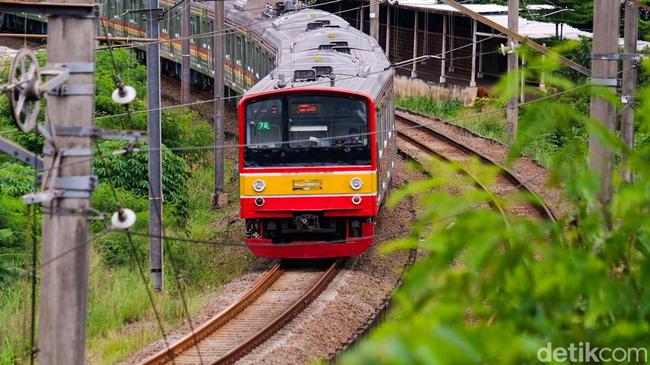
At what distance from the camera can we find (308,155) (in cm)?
1622

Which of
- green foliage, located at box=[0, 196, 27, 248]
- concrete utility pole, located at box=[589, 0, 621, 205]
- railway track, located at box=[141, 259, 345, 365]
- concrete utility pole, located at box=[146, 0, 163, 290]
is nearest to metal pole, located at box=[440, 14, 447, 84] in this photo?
railway track, located at box=[141, 259, 345, 365]

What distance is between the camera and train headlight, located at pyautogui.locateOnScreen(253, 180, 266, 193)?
639 inches

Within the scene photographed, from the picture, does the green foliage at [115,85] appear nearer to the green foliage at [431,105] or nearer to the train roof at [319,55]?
the train roof at [319,55]

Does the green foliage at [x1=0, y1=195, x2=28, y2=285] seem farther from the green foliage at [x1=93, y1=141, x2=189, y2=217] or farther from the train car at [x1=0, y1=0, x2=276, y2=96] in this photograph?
the train car at [x1=0, y1=0, x2=276, y2=96]

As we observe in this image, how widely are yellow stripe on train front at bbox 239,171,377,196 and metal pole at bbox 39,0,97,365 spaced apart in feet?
27.0

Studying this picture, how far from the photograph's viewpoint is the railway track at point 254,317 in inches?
495

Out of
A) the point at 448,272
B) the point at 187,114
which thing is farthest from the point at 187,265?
the point at 448,272

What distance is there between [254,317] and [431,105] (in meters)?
21.6

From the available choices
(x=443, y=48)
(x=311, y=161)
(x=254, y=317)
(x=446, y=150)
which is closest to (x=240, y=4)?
(x=446, y=150)

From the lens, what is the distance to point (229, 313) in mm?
14344

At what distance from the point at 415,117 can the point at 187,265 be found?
15050 millimetres

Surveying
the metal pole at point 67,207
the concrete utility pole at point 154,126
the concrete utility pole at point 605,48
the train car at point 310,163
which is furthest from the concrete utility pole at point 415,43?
the metal pole at point 67,207

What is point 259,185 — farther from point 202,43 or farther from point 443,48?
point 443,48

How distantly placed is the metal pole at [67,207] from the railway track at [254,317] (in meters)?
3.62
